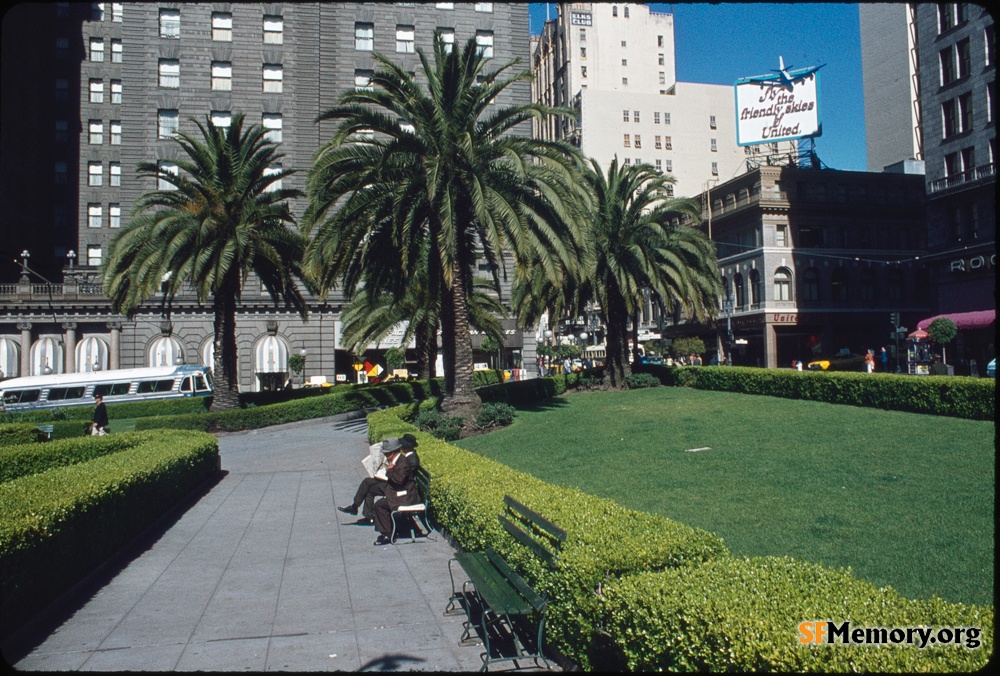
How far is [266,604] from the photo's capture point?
24.5 ft

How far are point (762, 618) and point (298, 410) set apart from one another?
2679 cm

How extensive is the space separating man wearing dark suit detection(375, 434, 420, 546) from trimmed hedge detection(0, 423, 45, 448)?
13.4 meters

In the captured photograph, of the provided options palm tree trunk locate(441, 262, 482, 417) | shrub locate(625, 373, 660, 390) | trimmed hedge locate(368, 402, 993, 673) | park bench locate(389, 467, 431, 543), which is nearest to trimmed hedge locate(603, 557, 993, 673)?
trimmed hedge locate(368, 402, 993, 673)

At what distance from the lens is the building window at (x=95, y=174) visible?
175 ft

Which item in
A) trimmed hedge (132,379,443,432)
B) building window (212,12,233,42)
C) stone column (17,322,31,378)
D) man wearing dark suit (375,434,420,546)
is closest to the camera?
man wearing dark suit (375,434,420,546)

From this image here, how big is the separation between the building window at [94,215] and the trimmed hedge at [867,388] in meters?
42.8

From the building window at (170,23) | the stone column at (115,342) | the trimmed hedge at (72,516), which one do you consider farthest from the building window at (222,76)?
the trimmed hedge at (72,516)

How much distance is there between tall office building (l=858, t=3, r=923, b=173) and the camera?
214 feet

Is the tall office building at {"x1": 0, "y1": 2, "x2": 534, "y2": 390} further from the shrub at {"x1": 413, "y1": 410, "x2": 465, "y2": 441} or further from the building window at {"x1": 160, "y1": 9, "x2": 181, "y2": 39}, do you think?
the shrub at {"x1": 413, "y1": 410, "x2": 465, "y2": 441}

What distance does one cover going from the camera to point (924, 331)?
137ft

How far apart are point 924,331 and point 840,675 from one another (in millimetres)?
43946

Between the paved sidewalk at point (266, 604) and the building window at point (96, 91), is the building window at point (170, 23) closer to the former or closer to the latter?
the building window at point (96, 91)

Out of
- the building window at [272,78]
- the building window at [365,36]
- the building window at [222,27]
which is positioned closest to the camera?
the building window at [222,27]

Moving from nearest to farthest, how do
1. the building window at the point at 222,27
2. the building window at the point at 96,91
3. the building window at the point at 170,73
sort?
1. the building window at the point at 170,73
2. the building window at the point at 222,27
3. the building window at the point at 96,91
